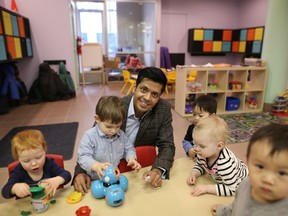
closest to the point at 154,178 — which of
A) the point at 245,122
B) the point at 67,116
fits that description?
the point at 245,122

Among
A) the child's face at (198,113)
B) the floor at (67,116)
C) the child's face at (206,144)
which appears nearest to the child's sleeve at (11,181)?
the child's face at (206,144)

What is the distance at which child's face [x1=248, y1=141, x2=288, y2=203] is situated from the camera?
59cm

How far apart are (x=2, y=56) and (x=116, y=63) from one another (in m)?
3.81

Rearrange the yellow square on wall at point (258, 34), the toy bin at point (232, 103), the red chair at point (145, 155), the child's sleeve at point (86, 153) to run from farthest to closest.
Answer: the yellow square on wall at point (258, 34), the toy bin at point (232, 103), the red chair at point (145, 155), the child's sleeve at point (86, 153)

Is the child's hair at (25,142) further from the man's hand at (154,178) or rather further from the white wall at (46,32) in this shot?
the white wall at (46,32)

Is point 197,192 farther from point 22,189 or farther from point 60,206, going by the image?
point 22,189

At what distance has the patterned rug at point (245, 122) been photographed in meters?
3.43

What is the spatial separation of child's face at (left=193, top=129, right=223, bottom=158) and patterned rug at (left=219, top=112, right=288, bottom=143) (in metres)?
2.39

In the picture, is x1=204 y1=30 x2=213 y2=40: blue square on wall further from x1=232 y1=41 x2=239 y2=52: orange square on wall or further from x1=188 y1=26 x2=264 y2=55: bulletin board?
x1=232 y1=41 x2=239 y2=52: orange square on wall

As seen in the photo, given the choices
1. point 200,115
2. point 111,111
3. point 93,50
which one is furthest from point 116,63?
point 111,111

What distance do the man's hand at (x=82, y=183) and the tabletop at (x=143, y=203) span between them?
3 centimetres

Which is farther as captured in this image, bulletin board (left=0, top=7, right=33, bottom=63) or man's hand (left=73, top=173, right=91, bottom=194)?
bulletin board (left=0, top=7, right=33, bottom=63)

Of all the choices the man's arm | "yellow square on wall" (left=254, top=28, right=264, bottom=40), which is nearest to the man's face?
the man's arm

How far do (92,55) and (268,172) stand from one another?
23.0 feet
